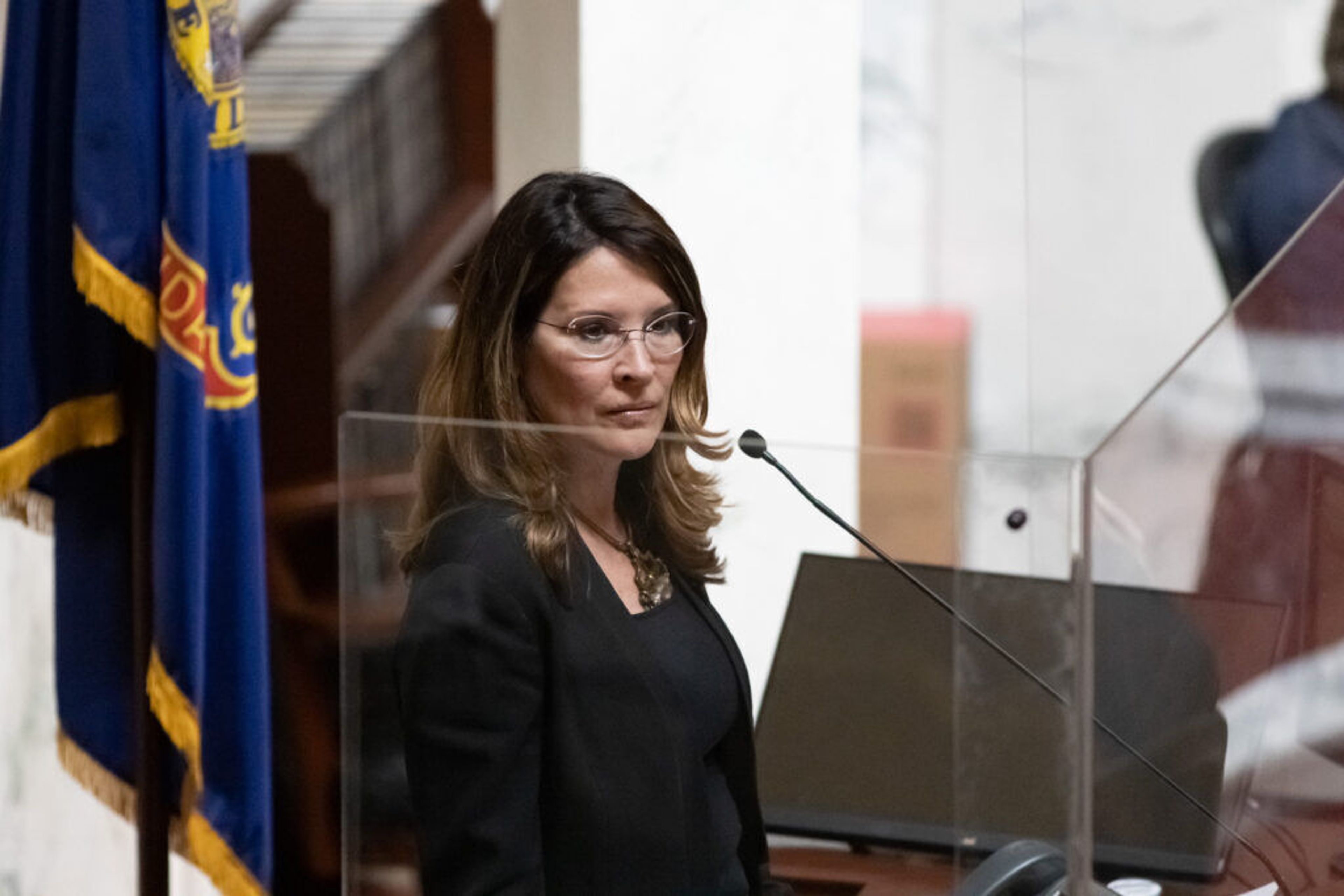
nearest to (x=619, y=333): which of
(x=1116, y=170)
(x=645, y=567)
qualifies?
(x=645, y=567)

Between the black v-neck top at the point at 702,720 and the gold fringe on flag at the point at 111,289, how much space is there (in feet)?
4.56

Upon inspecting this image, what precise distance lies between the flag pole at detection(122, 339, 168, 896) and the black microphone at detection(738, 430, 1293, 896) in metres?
1.47

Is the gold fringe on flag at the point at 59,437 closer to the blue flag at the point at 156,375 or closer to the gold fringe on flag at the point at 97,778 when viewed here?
the blue flag at the point at 156,375

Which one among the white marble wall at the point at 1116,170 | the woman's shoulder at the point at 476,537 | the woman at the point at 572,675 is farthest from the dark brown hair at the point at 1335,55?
the woman's shoulder at the point at 476,537

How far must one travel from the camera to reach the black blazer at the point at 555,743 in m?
1.27

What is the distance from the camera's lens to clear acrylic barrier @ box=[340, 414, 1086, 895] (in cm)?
128

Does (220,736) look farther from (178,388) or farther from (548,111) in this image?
(548,111)

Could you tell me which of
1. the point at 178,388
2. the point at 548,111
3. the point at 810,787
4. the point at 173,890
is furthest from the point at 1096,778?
the point at 173,890

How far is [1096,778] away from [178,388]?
5.04ft

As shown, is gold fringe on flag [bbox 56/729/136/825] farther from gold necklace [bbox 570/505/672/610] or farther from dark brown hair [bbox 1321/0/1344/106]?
dark brown hair [bbox 1321/0/1344/106]

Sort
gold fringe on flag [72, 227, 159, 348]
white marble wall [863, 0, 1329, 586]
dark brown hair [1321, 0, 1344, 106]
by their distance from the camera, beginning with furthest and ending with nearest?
white marble wall [863, 0, 1329, 586] < dark brown hair [1321, 0, 1344, 106] < gold fringe on flag [72, 227, 159, 348]

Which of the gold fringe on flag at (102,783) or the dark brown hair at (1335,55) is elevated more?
the dark brown hair at (1335,55)

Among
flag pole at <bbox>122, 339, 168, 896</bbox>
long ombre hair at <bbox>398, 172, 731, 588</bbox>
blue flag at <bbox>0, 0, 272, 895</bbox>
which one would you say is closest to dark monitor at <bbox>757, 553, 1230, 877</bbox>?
long ombre hair at <bbox>398, 172, 731, 588</bbox>

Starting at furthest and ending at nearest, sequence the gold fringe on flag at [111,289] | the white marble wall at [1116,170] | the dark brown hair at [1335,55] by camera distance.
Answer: the white marble wall at [1116,170]
the dark brown hair at [1335,55]
the gold fringe on flag at [111,289]
